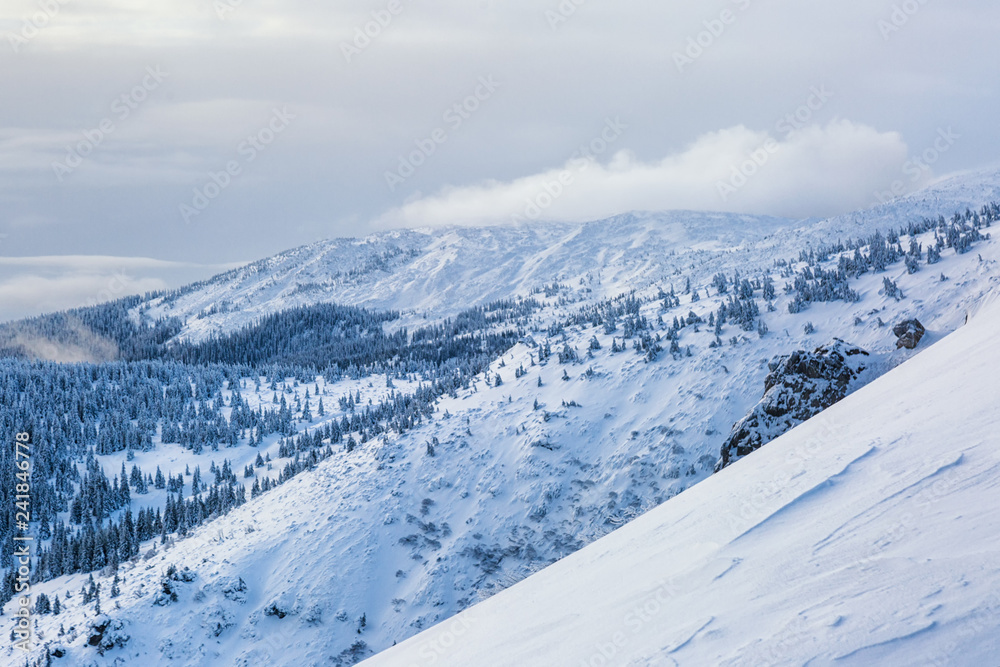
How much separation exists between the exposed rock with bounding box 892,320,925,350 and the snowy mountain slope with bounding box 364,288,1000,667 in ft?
60.4

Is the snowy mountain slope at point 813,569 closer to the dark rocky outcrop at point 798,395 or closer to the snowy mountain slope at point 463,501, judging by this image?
the dark rocky outcrop at point 798,395

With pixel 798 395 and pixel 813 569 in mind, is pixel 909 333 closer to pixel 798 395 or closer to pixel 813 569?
pixel 798 395

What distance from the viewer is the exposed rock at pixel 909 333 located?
101 feet

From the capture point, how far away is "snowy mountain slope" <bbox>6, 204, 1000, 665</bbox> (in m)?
27.3

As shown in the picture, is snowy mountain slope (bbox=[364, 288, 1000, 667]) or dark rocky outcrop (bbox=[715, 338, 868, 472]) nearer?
snowy mountain slope (bbox=[364, 288, 1000, 667])

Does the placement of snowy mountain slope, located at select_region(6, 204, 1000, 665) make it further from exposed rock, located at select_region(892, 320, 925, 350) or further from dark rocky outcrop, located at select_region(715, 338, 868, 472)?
dark rocky outcrop, located at select_region(715, 338, 868, 472)

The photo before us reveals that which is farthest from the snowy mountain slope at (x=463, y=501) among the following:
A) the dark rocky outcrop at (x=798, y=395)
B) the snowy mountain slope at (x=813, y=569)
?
the snowy mountain slope at (x=813, y=569)

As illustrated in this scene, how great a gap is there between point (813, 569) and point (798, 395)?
2272 centimetres

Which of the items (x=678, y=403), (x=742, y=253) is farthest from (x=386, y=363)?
(x=678, y=403)

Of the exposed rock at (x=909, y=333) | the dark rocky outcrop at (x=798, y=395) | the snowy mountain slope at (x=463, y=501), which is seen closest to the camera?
the snowy mountain slope at (x=463, y=501)

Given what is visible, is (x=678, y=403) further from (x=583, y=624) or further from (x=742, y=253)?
(x=742, y=253)

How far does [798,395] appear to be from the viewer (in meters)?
28.2

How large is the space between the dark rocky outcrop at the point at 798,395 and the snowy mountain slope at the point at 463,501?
2.19 metres

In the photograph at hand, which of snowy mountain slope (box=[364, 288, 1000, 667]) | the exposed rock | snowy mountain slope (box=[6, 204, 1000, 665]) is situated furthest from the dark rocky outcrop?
snowy mountain slope (box=[364, 288, 1000, 667])
